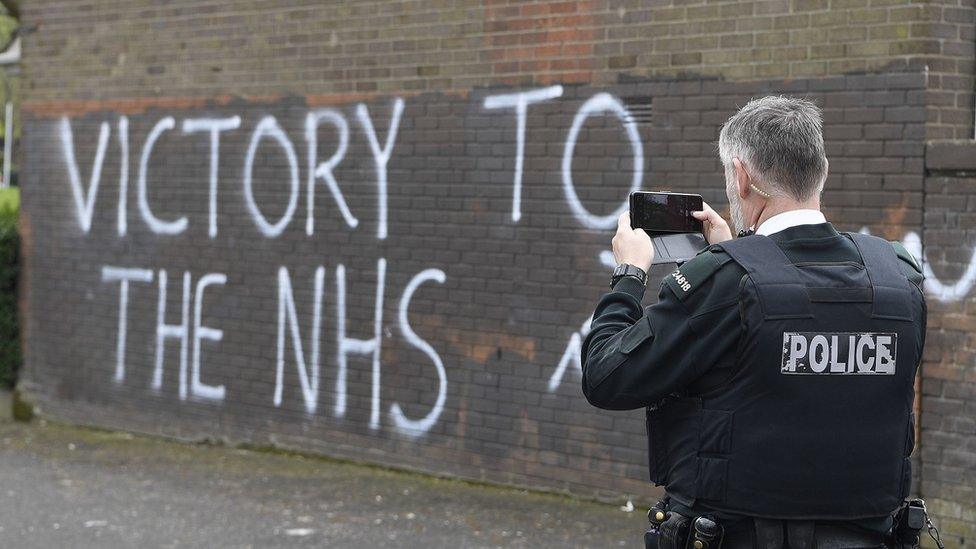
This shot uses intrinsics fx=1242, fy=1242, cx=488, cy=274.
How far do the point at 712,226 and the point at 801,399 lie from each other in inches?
23.3

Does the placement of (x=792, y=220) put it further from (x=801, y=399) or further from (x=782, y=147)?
(x=801, y=399)

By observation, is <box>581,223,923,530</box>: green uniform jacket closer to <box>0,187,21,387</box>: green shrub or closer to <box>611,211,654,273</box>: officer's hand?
<box>611,211,654,273</box>: officer's hand

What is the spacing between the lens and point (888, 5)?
19.1 ft

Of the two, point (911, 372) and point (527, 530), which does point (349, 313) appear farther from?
point (911, 372)

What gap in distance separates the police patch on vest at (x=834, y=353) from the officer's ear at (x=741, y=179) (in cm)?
37

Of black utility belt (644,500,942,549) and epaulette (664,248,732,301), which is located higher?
epaulette (664,248,732,301)

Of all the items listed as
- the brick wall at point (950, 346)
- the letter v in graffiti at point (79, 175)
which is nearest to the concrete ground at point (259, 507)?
the brick wall at point (950, 346)

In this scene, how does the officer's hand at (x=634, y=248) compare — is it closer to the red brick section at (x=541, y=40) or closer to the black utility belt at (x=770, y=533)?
the black utility belt at (x=770, y=533)

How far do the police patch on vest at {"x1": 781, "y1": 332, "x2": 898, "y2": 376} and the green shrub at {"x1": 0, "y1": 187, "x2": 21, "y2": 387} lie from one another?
8065 mm

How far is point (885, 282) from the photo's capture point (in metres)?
2.79

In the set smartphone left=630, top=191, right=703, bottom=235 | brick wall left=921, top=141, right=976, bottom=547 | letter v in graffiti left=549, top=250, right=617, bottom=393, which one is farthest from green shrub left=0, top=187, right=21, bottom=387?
smartphone left=630, top=191, right=703, bottom=235

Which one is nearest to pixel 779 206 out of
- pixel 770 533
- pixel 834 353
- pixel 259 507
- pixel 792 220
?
pixel 792 220

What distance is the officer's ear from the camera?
2.82m

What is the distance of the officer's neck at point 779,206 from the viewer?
2801mm
